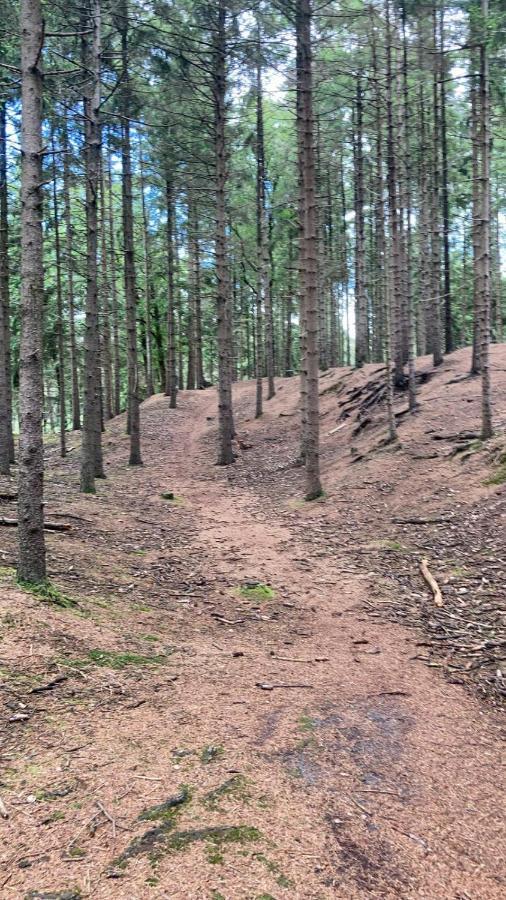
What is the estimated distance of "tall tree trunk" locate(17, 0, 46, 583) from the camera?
489 centimetres

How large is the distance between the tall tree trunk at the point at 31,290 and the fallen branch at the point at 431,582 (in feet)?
15.1

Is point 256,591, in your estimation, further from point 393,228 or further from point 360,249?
point 360,249

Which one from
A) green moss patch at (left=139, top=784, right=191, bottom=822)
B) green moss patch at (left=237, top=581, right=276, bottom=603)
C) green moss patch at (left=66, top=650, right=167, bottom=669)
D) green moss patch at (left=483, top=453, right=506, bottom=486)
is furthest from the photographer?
green moss patch at (left=483, top=453, right=506, bottom=486)

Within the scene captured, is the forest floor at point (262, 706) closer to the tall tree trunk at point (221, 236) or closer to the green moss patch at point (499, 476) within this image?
the green moss patch at point (499, 476)

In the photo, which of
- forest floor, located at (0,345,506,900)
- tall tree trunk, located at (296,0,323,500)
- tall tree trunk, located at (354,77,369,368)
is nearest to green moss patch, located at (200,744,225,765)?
forest floor, located at (0,345,506,900)

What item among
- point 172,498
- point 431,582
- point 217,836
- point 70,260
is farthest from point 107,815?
point 70,260

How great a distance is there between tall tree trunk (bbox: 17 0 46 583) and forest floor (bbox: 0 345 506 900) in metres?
0.78

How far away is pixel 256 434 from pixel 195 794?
1701 centimetres

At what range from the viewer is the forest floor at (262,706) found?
2527 mm

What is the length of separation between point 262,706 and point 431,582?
11.6ft

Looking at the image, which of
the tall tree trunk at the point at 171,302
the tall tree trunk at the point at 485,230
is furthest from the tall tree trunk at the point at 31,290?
the tall tree trunk at the point at 171,302

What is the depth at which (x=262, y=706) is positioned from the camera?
13.5 ft

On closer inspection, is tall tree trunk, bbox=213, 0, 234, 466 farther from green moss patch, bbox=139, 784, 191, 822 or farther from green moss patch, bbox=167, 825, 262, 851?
green moss patch, bbox=167, 825, 262, 851

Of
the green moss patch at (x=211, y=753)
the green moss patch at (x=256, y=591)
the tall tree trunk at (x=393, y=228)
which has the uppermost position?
the tall tree trunk at (x=393, y=228)
